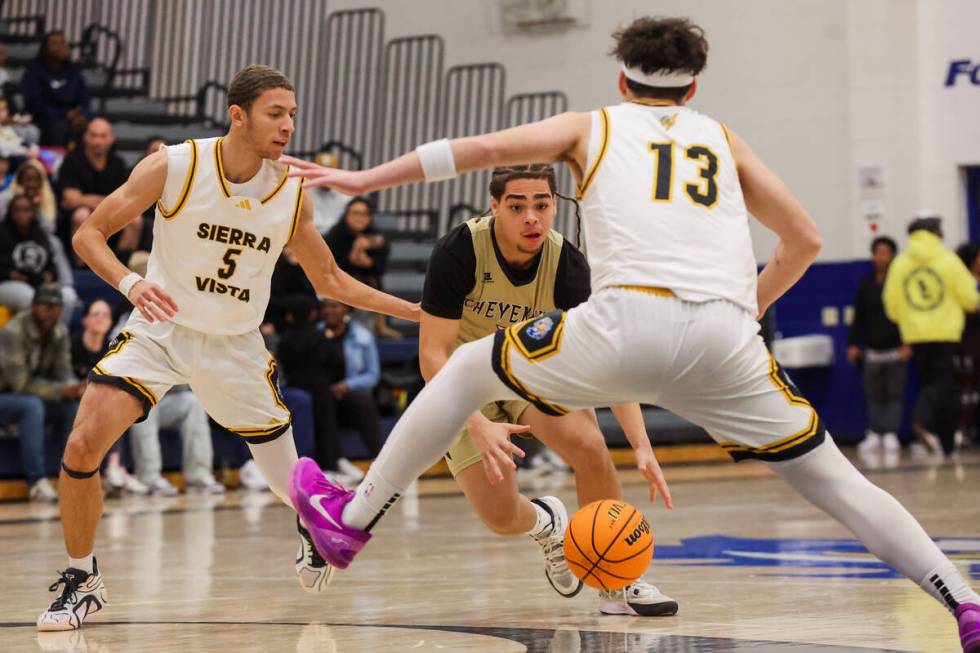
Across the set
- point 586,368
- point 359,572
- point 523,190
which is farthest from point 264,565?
point 586,368

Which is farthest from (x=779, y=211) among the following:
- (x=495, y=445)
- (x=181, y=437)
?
(x=181, y=437)

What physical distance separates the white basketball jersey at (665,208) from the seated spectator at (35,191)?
9.55 m

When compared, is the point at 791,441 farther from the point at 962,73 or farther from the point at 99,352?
the point at 962,73

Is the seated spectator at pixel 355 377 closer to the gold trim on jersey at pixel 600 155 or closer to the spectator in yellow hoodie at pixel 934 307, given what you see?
the spectator in yellow hoodie at pixel 934 307

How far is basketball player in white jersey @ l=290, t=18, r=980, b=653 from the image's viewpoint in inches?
177

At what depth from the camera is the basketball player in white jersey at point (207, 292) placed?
5.94 metres


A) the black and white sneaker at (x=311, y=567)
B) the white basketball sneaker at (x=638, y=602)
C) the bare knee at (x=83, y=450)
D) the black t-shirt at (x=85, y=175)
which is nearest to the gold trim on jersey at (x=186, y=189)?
the bare knee at (x=83, y=450)

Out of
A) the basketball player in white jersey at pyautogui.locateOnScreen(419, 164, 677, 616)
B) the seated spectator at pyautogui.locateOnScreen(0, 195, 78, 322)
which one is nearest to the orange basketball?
the basketball player in white jersey at pyautogui.locateOnScreen(419, 164, 677, 616)

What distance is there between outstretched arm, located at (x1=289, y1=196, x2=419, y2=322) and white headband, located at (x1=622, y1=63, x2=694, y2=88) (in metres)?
1.88

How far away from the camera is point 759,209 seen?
4.90m

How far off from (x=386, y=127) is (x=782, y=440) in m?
15.5

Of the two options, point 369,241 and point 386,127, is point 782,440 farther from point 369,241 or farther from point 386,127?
point 386,127

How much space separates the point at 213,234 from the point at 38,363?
693 centimetres

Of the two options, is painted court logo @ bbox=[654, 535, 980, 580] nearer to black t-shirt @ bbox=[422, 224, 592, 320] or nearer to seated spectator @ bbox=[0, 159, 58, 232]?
black t-shirt @ bbox=[422, 224, 592, 320]
